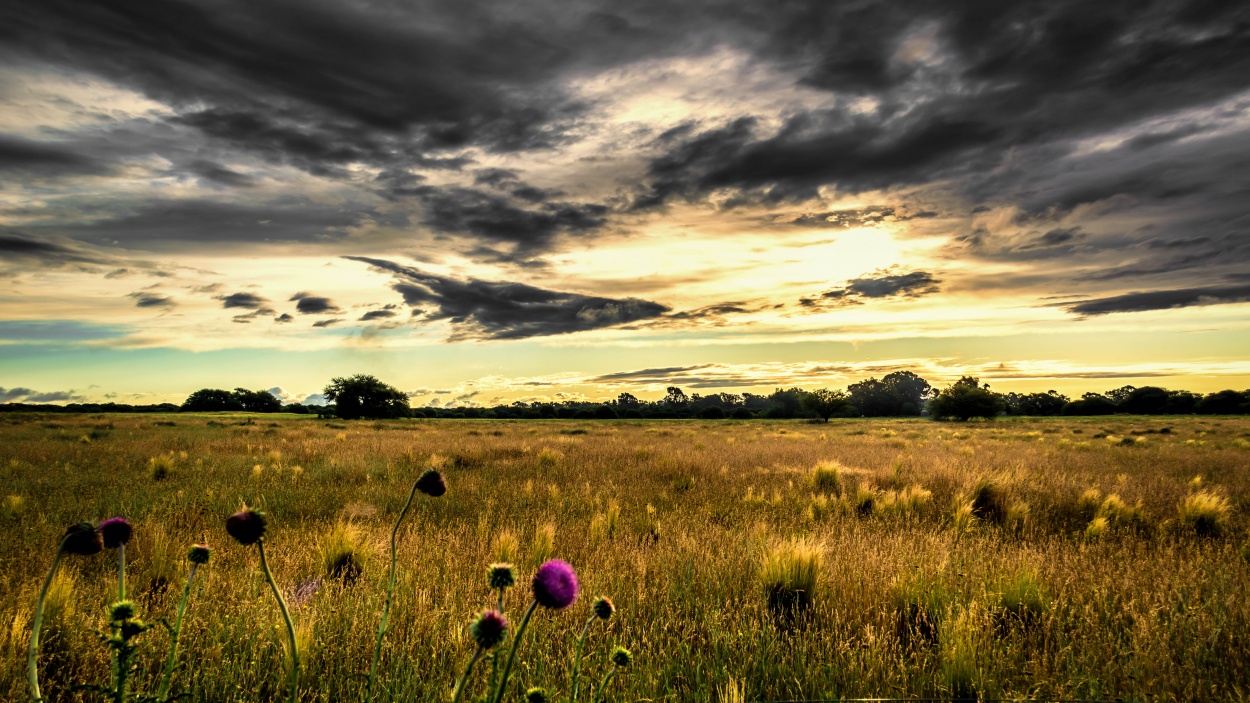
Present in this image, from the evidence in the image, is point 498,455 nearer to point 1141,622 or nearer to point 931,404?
point 1141,622

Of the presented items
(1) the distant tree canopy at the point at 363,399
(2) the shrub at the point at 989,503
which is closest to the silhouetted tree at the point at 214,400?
(1) the distant tree canopy at the point at 363,399

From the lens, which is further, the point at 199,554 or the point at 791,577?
the point at 791,577

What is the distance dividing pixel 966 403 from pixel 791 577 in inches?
2826

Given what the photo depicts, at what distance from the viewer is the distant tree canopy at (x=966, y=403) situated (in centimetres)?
6394

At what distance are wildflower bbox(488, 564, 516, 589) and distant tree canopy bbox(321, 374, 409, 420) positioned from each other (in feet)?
237

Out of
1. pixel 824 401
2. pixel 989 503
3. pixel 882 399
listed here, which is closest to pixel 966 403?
pixel 824 401

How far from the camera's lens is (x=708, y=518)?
25.1 feet

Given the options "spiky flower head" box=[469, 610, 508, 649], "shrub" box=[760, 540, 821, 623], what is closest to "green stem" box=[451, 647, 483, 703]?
"spiky flower head" box=[469, 610, 508, 649]

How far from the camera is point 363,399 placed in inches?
2736

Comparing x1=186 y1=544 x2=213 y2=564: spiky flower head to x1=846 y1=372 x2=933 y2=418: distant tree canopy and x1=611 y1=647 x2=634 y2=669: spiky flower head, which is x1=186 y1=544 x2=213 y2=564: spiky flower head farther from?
x1=846 y1=372 x2=933 y2=418: distant tree canopy

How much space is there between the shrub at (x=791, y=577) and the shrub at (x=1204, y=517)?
6524mm

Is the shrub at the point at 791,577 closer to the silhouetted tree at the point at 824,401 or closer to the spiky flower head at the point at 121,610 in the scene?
the spiky flower head at the point at 121,610

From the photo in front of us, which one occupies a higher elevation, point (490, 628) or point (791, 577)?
point (490, 628)

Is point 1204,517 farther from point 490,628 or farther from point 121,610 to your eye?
point 121,610
